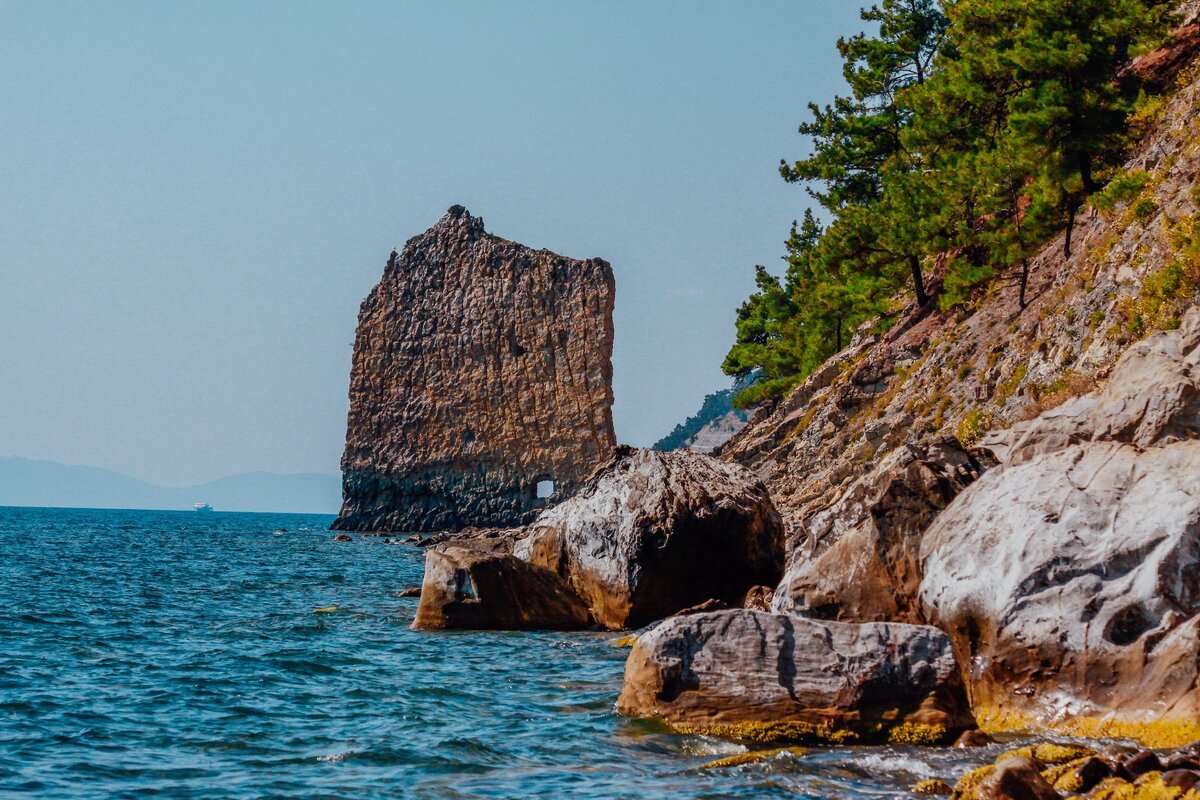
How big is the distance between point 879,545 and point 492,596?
900 centimetres

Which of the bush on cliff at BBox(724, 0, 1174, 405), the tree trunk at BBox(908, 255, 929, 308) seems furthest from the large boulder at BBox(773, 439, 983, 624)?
the tree trunk at BBox(908, 255, 929, 308)

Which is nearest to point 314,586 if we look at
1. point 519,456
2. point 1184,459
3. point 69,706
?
point 69,706

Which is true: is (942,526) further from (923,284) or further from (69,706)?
(923,284)

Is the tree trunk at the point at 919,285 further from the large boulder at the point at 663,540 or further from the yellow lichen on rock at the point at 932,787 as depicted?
the yellow lichen on rock at the point at 932,787

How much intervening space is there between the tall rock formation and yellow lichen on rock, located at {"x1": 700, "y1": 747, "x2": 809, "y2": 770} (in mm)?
69480

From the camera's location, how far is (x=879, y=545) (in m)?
14.2

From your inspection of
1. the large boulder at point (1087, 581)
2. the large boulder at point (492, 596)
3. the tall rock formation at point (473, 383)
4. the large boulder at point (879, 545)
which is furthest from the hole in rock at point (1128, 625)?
the tall rock formation at point (473, 383)

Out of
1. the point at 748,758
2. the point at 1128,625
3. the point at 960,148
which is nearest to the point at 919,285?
the point at 960,148

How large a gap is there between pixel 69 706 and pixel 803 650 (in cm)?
920

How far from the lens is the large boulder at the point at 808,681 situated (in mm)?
11758

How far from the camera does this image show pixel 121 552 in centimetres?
5403

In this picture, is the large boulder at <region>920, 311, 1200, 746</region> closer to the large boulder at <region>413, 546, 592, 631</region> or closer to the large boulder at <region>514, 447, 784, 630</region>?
the large boulder at <region>514, 447, 784, 630</region>

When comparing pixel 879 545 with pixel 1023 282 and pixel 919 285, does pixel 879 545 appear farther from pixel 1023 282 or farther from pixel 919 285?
pixel 919 285

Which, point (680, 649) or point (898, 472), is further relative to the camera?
point (898, 472)
